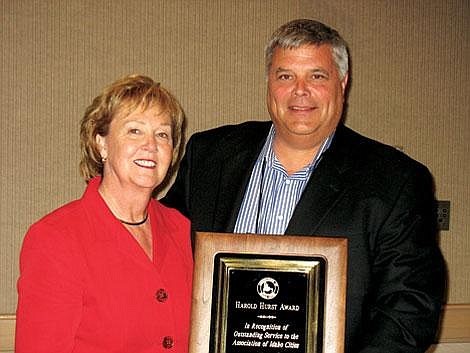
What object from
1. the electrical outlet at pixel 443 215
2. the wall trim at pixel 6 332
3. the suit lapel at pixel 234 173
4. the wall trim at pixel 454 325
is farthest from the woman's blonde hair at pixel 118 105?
the wall trim at pixel 454 325

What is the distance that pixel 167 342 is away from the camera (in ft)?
6.66

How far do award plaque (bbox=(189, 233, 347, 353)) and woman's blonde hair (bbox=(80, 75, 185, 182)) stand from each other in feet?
1.43

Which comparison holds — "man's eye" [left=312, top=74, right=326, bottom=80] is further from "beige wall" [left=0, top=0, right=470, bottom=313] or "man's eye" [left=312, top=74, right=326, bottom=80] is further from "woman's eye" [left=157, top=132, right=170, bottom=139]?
"beige wall" [left=0, top=0, right=470, bottom=313]

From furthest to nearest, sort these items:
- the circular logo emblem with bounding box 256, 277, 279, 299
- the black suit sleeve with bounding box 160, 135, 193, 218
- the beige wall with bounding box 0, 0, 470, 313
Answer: the beige wall with bounding box 0, 0, 470, 313 → the black suit sleeve with bounding box 160, 135, 193, 218 → the circular logo emblem with bounding box 256, 277, 279, 299

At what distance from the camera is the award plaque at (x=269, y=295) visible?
1.93 m

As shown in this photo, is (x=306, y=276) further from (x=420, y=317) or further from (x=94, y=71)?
(x=94, y=71)

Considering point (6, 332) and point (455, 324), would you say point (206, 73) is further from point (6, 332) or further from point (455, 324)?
point (455, 324)

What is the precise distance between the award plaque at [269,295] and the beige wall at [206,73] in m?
1.34

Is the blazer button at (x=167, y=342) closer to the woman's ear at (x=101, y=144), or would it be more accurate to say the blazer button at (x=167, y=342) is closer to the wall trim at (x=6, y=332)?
the woman's ear at (x=101, y=144)

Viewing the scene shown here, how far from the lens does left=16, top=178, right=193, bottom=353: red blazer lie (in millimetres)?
1841

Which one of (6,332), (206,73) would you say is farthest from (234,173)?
(6,332)

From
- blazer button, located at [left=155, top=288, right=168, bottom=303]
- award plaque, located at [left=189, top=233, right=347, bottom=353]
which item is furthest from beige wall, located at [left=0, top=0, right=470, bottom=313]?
award plaque, located at [left=189, top=233, right=347, bottom=353]

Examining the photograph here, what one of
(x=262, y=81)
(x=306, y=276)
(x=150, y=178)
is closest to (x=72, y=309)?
(x=150, y=178)

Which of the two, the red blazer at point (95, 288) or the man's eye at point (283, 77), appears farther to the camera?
the man's eye at point (283, 77)
